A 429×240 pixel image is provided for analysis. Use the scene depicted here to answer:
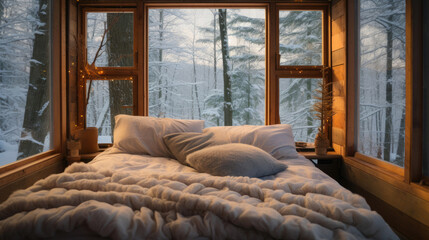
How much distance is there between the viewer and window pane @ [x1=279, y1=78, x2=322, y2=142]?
3156 millimetres

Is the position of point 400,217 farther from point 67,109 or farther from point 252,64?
point 67,109

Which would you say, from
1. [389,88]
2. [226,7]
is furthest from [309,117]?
[226,7]

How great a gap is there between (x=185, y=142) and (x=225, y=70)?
1.21 metres

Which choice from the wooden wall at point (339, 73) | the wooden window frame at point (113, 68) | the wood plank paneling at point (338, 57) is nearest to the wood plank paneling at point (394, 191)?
the wooden wall at point (339, 73)

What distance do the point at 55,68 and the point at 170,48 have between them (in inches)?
46.5

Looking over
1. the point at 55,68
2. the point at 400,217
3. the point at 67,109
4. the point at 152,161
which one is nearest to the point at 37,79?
Answer: the point at 55,68

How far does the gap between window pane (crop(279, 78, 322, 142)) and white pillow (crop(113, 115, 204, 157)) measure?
1093mm

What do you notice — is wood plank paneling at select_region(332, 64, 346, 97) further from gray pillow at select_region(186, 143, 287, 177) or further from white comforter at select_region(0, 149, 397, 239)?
white comforter at select_region(0, 149, 397, 239)

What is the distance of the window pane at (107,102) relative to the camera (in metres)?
3.10

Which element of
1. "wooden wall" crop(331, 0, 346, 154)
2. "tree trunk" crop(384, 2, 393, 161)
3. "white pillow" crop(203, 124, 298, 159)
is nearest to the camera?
"tree trunk" crop(384, 2, 393, 161)

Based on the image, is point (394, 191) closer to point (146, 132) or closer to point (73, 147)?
point (146, 132)

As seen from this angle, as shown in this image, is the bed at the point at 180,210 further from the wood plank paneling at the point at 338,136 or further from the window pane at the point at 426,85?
the wood plank paneling at the point at 338,136

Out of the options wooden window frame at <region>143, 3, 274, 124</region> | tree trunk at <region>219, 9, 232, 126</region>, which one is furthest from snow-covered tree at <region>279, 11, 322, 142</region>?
tree trunk at <region>219, 9, 232, 126</region>

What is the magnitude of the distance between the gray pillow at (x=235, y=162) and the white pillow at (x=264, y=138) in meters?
0.47
